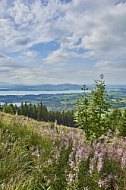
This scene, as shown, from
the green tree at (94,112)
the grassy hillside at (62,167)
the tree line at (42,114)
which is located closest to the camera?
the grassy hillside at (62,167)

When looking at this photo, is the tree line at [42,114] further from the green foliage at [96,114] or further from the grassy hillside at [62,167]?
the grassy hillside at [62,167]

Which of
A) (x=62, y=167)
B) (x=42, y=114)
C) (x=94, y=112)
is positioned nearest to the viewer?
(x=62, y=167)

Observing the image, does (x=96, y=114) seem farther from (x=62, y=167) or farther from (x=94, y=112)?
(x=62, y=167)

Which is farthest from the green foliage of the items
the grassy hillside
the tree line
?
the tree line

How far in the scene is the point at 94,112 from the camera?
11469 mm

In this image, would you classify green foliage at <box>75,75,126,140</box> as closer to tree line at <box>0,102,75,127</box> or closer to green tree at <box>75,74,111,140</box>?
green tree at <box>75,74,111,140</box>

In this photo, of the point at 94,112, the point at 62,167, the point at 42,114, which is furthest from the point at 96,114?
Result: the point at 42,114

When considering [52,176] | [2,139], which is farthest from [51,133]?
[52,176]

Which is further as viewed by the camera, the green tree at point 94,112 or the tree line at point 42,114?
the tree line at point 42,114

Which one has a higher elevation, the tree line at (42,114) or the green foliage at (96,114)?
the green foliage at (96,114)

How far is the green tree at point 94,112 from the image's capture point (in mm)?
11461

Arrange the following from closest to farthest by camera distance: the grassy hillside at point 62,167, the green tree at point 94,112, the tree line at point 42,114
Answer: the grassy hillside at point 62,167 → the green tree at point 94,112 → the tree line at point 42,114

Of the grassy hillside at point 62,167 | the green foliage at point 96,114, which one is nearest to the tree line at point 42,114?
the green foliage at point 96,114

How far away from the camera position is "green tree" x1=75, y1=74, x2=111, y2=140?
11461 millimetres
